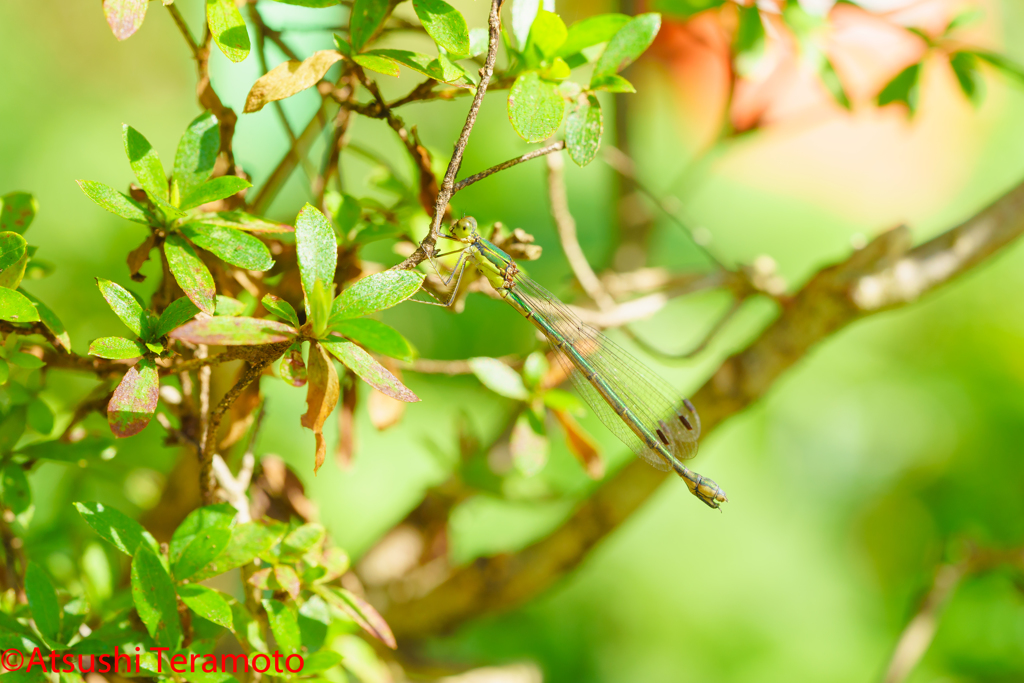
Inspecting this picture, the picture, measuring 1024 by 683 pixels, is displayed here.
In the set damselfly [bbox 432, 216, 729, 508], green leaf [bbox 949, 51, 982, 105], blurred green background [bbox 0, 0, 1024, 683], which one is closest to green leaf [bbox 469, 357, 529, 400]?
damselfly [bbox 432, 216, 729, 508]

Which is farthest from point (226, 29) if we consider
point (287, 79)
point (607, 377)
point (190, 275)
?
point (607, 377)

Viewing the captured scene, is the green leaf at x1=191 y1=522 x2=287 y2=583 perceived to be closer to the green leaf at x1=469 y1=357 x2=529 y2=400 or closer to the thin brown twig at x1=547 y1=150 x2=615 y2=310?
the green leaf at x1=469 y1=357 x2=529 y2=400

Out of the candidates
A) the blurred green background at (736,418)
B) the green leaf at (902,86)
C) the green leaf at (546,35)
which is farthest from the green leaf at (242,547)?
the green leaf at (902,86)

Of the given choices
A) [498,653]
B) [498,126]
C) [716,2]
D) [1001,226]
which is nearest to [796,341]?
[1001,226]

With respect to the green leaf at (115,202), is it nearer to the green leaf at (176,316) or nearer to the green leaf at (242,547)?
the green leaf at (176,316)

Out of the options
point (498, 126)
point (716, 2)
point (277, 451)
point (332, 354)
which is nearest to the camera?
point (332, 354)

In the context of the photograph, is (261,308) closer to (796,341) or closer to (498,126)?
(796,341)

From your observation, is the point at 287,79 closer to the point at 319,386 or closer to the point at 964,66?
the point at 319,386
